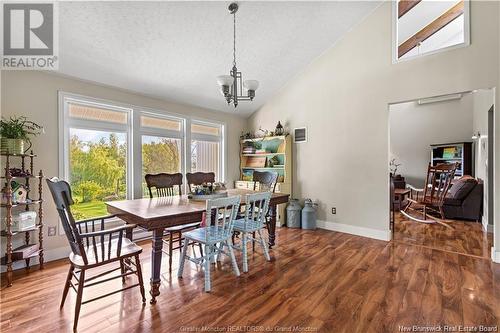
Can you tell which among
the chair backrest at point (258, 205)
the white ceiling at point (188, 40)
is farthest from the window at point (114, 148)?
the chair backrest at point (258, 205)

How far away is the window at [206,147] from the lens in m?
4.73

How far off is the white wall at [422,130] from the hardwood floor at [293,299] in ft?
16.6

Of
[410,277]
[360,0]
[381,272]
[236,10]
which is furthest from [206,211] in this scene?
[360,0]

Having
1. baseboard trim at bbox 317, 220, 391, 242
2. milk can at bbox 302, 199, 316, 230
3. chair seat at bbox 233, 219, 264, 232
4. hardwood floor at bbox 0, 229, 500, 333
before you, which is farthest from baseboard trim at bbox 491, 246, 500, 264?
chair seat at bbox 233, 219, 264, 232

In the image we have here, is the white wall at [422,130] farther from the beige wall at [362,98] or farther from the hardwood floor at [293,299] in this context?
the hardwood floor at [293,299]

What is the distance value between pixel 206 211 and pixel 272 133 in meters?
3.09

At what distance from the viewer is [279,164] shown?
5.01 m

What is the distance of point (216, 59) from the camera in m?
3.62

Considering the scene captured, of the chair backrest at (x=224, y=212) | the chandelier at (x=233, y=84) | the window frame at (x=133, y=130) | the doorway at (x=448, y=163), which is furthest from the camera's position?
the doorway at (x=448, y=163)

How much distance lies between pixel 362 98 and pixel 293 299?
3.26m

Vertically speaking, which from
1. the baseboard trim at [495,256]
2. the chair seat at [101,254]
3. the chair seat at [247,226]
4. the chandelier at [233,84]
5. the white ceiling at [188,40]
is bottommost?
the baseboard trim at [495,256]

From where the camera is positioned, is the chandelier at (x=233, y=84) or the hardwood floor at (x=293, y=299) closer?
the hardwood floor at (x=293, y=299)

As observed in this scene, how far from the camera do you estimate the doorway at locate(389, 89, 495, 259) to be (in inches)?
153

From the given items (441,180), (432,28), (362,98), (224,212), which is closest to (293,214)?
(362,98)
